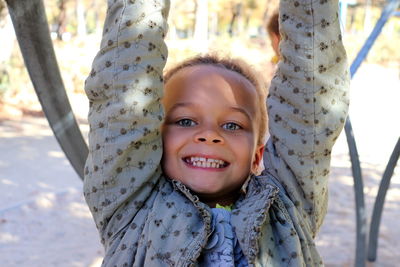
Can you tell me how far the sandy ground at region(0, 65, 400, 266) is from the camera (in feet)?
10.2

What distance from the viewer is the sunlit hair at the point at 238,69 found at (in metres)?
1.29

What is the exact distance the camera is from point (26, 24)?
1.20 m

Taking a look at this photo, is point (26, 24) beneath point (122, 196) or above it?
above

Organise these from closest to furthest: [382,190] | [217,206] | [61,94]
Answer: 1. [217,206]
2. [61,94]
3. [382,190]

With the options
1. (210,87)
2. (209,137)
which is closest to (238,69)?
(210,87)

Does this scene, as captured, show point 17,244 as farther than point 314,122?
Yes

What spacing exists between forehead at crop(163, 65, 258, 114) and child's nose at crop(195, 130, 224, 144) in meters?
0.08

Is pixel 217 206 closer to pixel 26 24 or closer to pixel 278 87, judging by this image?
pixel 278 87

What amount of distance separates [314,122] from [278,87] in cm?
10

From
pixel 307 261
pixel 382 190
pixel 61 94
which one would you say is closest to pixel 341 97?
pixel 307 261

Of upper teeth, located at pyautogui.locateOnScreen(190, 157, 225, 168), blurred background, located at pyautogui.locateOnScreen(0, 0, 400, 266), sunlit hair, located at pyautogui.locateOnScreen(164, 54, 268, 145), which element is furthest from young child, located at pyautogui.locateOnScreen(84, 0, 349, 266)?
blurred background, located at pyautogui.locateOnScreen(0, 0, 400, 266)

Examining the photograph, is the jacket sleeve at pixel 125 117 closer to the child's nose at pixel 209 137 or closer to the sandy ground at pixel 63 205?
the child's nose at pixel 209 137

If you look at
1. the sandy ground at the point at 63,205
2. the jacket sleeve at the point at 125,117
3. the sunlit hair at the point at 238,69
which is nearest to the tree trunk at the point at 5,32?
the sandy ground at the point at 63,205

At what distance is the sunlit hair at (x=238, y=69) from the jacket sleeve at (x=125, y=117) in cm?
15
